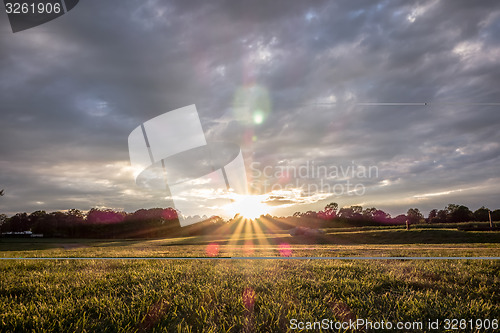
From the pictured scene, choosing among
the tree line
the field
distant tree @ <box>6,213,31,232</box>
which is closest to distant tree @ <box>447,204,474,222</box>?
the tree line

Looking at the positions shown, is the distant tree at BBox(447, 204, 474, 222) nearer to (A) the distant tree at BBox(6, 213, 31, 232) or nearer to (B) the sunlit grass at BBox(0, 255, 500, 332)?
(B) the sunlit grass at BBox(0, 255, 500, 332)

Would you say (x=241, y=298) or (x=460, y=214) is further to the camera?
(x=460, y=214)

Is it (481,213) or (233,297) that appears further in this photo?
(481,213)

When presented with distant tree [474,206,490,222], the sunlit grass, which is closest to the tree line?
distant tree [474,206,490,222]

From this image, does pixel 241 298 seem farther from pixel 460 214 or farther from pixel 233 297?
pixel 460 214

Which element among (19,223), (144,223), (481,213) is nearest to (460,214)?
(481,213)

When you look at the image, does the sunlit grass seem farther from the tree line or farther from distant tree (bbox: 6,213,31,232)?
distant tree (bbox: 6,213,31,232)

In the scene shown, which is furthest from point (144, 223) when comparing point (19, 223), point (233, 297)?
point (233, 297)

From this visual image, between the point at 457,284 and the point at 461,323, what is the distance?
6.48ft

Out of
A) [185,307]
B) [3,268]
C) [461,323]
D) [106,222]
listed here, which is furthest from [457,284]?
[106,222]

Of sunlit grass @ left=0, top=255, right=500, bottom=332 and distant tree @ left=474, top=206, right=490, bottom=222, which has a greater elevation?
sunlit grass @ left=0, top=255, right=500, bottom=332

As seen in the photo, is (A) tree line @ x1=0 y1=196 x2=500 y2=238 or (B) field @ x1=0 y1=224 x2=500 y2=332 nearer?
(B) field @ x1=0 y1=224 x2=500 y2=332

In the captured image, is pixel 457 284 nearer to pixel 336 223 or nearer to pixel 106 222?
pixel 336 223

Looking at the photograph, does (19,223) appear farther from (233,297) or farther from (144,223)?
(233,297)
